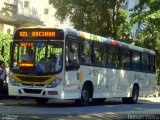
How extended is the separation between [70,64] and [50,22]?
2647 cm

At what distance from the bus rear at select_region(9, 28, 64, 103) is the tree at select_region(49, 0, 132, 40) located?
11.0 m

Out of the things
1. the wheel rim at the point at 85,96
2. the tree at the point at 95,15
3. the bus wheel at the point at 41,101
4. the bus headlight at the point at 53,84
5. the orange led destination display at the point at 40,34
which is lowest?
the bus wheel at the point at 41,101

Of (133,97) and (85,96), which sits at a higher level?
(85,96)

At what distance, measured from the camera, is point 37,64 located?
61.7 feet

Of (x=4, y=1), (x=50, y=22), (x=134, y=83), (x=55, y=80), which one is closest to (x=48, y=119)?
(x=55, y=80)

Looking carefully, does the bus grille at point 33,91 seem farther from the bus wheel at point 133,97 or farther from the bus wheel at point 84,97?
the bus wheel at point 133,97

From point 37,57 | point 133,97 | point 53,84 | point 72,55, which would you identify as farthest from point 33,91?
point 133,97

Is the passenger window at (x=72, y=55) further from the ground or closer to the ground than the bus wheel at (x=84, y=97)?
further from the ground

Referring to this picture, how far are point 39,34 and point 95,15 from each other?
13169 millimetres

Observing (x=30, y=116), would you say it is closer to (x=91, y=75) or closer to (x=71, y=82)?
(x=71, y=82)

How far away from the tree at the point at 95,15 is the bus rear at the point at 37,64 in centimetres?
1101

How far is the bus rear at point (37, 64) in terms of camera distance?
1864 cm

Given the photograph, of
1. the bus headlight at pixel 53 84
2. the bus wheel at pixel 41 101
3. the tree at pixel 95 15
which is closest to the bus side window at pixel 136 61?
the tree at pixel 95 15

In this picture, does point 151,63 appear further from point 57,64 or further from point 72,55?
point 57,64
